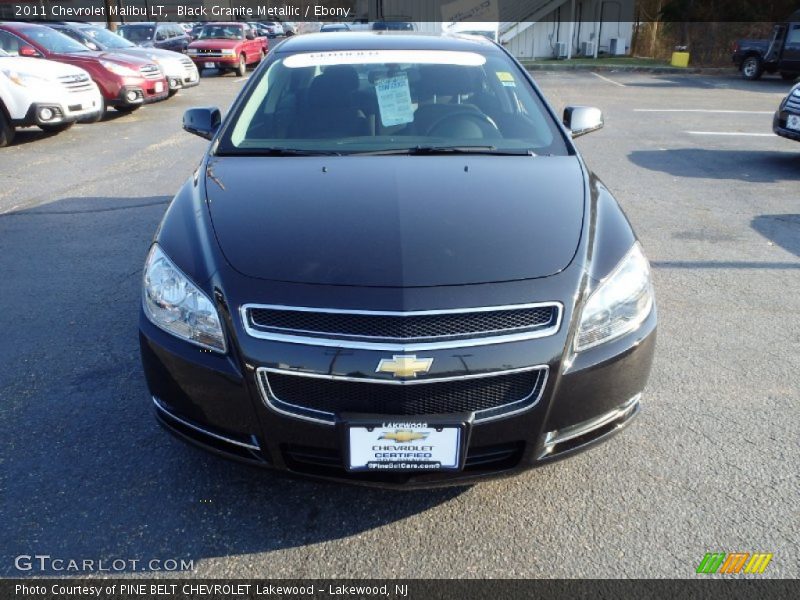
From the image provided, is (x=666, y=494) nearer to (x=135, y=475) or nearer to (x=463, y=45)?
(x=135, y=475)

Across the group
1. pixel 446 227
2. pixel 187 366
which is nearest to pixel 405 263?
pixel 446 227

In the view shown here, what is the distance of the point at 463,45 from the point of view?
157 inches

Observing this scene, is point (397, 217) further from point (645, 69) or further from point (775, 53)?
point (645, 69)

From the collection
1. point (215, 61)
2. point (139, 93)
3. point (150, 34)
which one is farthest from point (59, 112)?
point (150, 34)

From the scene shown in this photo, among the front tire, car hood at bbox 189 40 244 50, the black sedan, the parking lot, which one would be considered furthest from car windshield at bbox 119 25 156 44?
the black sedan

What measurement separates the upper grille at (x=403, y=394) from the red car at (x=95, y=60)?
36.2 ft

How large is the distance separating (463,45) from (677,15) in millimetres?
25030

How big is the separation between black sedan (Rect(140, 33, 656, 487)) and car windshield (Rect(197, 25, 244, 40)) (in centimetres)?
1942

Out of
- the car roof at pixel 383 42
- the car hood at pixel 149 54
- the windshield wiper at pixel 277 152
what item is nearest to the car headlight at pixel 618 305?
the windshield wiper at pixel 277 152

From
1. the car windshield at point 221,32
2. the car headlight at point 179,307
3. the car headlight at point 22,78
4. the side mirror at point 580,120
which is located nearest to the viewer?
the car headlight at point 179,307

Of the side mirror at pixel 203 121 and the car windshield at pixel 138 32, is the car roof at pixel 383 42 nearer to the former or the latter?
the side mirror at pixel 203 121

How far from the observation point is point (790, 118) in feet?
26.3

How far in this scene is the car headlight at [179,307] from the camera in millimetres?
2191

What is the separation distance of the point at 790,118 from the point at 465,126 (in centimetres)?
645
